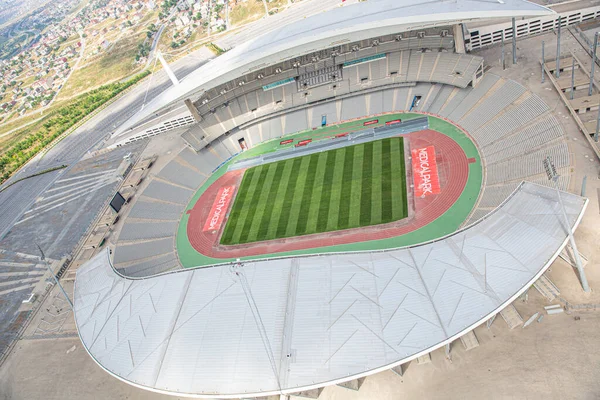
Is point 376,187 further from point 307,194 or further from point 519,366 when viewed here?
point 519,366

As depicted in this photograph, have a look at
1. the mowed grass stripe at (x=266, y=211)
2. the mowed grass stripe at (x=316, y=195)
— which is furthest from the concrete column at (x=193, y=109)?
the mowed grass stripe at (x=316, y=195)

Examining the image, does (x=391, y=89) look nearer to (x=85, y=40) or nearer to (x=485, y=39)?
(x=485, y=39)

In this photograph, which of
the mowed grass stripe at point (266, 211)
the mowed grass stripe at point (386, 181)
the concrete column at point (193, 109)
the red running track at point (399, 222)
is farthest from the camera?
the concrete column at point (193, 109)

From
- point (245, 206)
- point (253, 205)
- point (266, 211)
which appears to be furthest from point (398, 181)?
point (245, 206)

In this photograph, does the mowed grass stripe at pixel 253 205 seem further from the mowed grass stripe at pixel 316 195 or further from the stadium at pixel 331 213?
the mowed grass stripe at pixel 316 195

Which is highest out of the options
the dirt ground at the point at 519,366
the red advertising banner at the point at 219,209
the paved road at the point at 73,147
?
the paved road at the point at 73,147

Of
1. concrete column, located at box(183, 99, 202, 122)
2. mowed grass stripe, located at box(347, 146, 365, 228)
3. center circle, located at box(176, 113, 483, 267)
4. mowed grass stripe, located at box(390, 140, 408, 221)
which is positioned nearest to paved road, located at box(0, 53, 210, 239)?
concrete column, located at box(183, 99, 202, 122)

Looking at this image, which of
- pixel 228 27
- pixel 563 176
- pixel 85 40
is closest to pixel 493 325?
pixel 563 176
